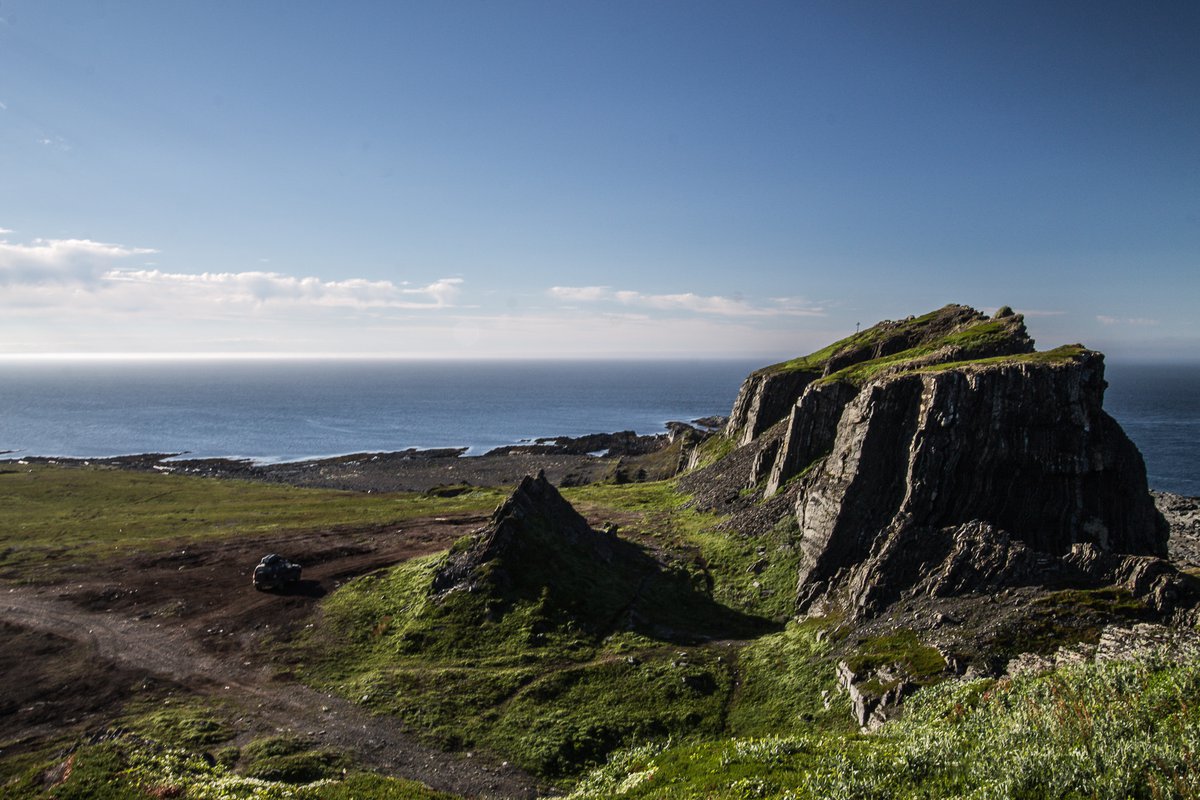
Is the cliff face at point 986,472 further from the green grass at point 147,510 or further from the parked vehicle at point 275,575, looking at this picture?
the green grass at point 147,510

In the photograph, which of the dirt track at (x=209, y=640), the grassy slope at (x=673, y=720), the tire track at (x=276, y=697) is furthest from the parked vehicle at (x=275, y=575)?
the tire track at (x=276, y=697)

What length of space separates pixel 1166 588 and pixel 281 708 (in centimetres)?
4420

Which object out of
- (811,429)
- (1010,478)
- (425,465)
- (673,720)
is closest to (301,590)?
(673,720)

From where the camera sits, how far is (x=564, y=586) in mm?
44281

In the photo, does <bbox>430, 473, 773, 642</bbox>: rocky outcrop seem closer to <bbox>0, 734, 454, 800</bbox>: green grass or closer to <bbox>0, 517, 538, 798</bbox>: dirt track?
<bbox>0, 517, 538, 798</bbox>: dirt track

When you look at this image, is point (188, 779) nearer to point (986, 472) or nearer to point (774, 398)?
point (986, 472)

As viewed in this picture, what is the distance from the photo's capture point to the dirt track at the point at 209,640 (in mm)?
29406

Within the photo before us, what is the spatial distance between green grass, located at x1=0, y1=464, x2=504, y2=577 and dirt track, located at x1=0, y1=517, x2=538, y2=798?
1087cm

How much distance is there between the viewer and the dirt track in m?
29.4

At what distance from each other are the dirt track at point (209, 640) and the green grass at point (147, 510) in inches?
428

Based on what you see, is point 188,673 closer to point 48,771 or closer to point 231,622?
point 231,622

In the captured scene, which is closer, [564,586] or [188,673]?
[188,673]

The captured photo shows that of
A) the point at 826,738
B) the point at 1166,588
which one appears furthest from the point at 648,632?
the point at 1166,588

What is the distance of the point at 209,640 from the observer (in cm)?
4147
